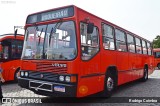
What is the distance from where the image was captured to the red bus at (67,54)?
20.2 feet

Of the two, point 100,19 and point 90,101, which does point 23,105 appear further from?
point 100,19

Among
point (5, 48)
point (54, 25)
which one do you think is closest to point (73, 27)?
point (54, 25)

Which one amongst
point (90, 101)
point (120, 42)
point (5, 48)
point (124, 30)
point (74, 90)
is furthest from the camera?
point (5, 48)

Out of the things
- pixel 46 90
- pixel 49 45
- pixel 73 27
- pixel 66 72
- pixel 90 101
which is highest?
pixel 73 27

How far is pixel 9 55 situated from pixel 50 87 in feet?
21.9

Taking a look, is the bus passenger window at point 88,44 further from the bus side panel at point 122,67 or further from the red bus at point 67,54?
the bus side panel at point 122,67

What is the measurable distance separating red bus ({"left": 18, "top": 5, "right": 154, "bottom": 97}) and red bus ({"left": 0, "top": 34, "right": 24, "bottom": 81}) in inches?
193

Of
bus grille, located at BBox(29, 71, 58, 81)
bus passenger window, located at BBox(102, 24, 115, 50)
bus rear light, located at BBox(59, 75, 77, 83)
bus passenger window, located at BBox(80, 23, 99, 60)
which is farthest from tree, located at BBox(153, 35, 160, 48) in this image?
bus rear light, located at BBox(59, 75, 77, 83)

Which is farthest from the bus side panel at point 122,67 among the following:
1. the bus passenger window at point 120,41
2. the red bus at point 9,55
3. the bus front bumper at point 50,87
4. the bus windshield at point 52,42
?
the red bus at point 9,55

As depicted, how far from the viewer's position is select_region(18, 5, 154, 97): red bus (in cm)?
615

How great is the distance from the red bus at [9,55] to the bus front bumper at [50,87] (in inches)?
205

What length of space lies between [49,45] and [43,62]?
1.82 feet

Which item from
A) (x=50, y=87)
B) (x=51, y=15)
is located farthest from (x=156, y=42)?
(x=50, y=87)

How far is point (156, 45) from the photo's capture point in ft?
246
